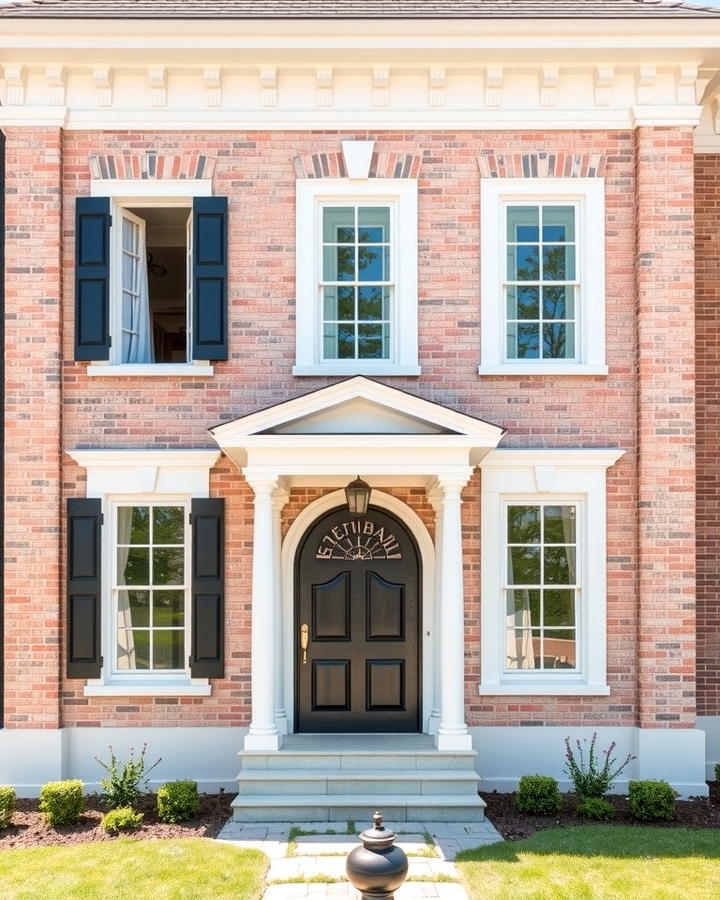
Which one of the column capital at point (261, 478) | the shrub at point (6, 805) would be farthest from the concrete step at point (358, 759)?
the column capital at point (261, 478)

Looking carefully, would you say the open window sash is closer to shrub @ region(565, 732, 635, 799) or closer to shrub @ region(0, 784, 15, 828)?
shrub @ region(0, 784, 15, 828)

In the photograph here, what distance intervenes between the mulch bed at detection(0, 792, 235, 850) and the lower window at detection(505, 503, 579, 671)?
328cm

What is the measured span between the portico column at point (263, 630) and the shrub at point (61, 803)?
1576 millimetres

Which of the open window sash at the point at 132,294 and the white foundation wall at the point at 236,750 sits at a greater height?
the open window sash at the point at 132,294

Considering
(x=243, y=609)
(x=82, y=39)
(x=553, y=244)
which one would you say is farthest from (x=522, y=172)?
Result: (x=243, y=609)

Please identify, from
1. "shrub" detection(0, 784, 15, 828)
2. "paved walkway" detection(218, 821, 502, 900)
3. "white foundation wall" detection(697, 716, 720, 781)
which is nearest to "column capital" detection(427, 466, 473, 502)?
"paved walkway" detection(218, 821, 502, 900)

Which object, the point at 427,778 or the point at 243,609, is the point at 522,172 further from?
the point at 427,778

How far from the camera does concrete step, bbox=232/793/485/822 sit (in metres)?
7.59

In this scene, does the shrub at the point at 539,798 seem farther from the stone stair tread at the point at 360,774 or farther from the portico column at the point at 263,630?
the portico column at the point at 263,630

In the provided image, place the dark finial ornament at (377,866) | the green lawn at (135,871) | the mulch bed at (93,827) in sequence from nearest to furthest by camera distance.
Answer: the dark finial ornament at (377,866)
the green lawn at (135,871)
the mulch bed at (93,827)

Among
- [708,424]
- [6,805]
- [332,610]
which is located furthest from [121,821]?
[708,424]

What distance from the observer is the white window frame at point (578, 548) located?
8.78 m

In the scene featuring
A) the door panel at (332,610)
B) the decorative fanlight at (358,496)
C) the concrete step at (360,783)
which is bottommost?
the concrete step at (360,783)

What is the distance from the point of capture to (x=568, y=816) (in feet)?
25.9
